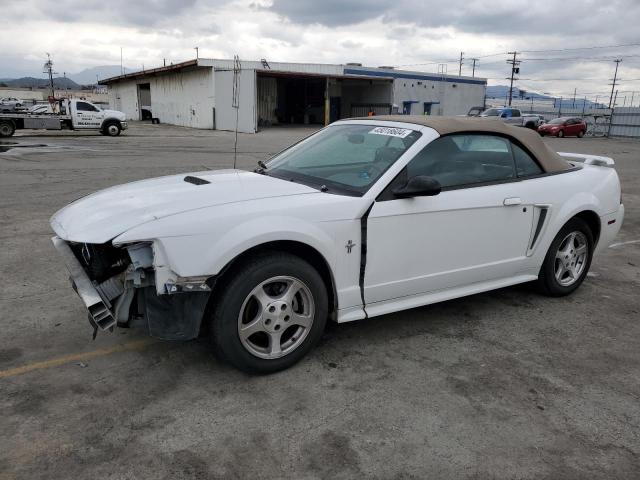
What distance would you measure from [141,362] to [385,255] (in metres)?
1.76

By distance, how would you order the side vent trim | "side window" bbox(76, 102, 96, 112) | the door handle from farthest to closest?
"side window" bbox(76, 102, 96, 112), the side vent trim, the door handle

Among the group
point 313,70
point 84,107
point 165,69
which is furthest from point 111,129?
point 313,70

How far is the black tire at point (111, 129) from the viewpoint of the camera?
2688 centimetres

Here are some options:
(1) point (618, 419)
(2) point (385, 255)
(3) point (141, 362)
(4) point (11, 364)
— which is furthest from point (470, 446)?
(4) point (11, 364)

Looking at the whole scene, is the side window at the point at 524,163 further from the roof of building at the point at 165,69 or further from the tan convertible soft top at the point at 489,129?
the roof of building at the point at 165,69

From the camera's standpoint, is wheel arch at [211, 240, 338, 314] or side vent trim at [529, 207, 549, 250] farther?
side vent trim at [529, 207, 549, 250]

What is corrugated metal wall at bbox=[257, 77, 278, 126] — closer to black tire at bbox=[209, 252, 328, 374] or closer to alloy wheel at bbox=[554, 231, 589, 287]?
alloy wheel at bbox=[554, 231, 589, 287]

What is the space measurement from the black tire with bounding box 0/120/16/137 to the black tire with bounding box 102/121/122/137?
14.9ft

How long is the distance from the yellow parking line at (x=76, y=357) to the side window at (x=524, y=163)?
3.20 m

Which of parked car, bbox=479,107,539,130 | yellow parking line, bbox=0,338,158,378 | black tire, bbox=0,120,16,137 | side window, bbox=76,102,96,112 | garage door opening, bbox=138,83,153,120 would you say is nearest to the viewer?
yellow parking line, bbox=0,338,158,378

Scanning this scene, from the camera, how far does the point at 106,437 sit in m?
2.69

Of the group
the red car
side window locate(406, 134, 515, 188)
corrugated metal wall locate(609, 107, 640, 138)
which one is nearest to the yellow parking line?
side window locate(406, 134, 515, 188)

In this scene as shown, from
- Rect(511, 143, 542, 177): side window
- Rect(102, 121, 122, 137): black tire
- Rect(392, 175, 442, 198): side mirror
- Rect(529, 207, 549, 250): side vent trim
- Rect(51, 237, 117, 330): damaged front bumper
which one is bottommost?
Rect(102, 121, 122, 137): black tire

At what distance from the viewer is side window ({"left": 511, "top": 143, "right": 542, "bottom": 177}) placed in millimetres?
4406
